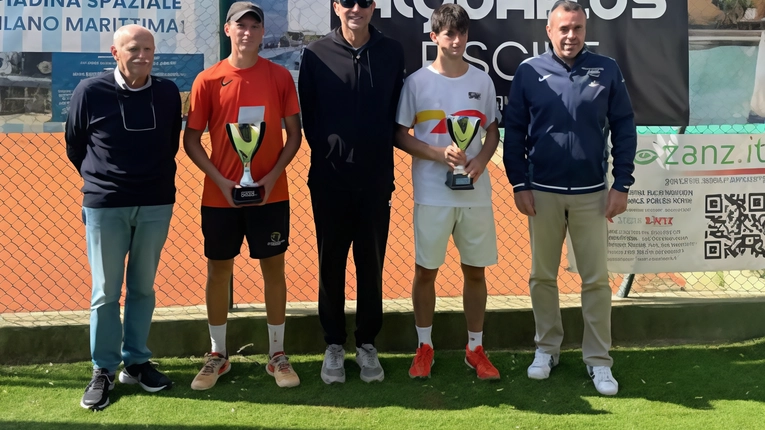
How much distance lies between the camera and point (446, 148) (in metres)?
3.66

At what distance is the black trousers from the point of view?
3.67 metres

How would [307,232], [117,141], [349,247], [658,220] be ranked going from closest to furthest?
[117,141] < [349,247] < [658,220] < [307,232]

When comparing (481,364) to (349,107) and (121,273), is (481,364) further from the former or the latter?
(121,273)

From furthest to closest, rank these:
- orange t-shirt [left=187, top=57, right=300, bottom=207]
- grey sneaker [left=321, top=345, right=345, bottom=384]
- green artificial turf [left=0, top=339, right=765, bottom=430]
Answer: grey sneaker [left=321, top=345, right=345, bottom=384]
orange t-shirt [left=187, top=57, right=300, bottom=207]
green artificial turf [left=0, top=339, right=765, bottom=430]

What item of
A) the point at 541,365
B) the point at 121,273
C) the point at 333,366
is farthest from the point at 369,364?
the point at 121,273

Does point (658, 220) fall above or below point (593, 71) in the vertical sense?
below

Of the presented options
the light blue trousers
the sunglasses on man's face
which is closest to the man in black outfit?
the sunglasses on man's face

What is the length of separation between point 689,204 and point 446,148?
1921mm

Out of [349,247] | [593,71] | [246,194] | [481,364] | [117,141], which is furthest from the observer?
[481,364]

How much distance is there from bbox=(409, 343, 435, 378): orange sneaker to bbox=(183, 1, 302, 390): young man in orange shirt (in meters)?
0.67

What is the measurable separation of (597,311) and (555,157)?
853mm

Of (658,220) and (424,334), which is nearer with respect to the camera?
(424,334)

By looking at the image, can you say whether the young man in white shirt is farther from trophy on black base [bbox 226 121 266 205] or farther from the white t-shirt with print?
trophy on black base [bbox 226 121 266 205]

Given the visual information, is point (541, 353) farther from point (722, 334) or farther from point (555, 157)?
point (722, 334)
